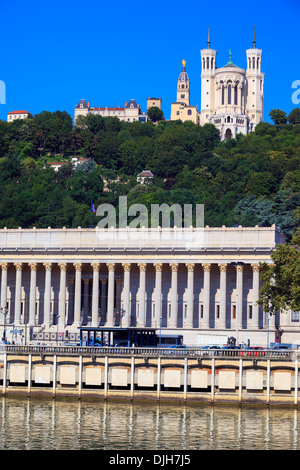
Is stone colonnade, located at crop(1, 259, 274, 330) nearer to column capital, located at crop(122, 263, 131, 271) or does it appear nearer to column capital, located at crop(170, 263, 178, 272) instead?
column capital, located at crop(170, 263, 178, 272)

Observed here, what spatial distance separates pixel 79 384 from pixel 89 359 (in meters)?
2.10

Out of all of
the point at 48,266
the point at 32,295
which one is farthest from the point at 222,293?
the point at 32,295

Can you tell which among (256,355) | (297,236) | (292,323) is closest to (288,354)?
(256,355)

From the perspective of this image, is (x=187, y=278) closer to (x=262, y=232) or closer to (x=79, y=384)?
(x=262, y=232)

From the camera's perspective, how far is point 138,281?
424ft

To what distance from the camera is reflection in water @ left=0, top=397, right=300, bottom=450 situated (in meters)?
71.1

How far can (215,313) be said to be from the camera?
125000mm

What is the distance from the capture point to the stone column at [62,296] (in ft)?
421

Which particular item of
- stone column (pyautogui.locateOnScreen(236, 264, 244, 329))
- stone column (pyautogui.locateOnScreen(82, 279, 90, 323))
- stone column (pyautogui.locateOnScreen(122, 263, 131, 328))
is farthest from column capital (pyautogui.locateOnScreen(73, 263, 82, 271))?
stone column (pyautogui.locateOnScreen(236, 264, 244, 329))

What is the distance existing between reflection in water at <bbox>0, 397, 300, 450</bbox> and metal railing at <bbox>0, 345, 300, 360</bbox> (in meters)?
4.09

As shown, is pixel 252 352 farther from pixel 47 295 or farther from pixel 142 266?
pixel 47 295

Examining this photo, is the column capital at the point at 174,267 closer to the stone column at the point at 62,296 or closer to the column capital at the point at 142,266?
the column capital at the point at 142,266

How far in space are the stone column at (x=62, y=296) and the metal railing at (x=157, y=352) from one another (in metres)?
36.2

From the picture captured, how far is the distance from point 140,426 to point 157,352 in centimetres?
1270
